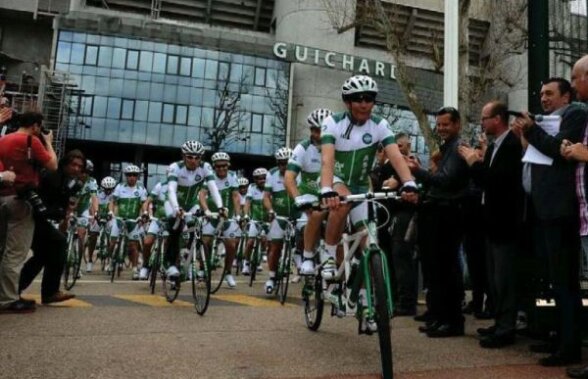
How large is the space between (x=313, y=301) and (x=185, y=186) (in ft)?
11.3

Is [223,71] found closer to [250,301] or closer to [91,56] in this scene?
[91,56]

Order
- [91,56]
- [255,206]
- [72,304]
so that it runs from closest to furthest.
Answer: [72,304]
[255,206]
[91,56]

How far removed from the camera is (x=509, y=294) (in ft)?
16.4

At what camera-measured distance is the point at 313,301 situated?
573 cm

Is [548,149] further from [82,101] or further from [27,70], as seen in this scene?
[27,70]

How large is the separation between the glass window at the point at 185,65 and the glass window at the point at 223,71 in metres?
2.57

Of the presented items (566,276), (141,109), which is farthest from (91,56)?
(566,276)

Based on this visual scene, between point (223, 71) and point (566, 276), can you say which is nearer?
point (566, 276)

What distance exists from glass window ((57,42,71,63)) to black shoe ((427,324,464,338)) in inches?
1843

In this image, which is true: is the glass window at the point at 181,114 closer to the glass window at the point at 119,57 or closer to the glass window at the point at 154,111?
the glass window at the point at 154,111

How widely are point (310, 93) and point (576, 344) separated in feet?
156

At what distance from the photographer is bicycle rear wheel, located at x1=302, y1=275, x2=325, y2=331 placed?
5.46m

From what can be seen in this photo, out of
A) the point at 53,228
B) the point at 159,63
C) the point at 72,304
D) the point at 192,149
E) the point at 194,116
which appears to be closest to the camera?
the point at 53,228

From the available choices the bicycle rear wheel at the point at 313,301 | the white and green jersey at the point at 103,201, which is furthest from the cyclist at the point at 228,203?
the bicycle rear wheel at the point at 313,301
